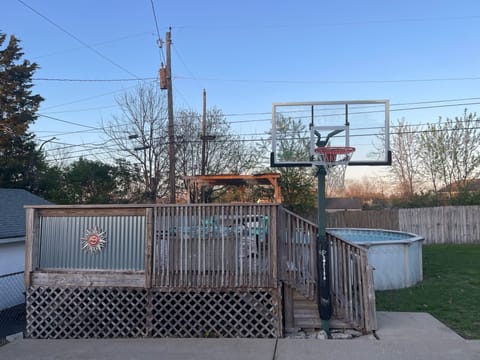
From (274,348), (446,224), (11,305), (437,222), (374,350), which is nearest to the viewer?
(374,350)

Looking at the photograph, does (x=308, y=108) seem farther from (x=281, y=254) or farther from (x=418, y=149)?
(x=418, y=149)

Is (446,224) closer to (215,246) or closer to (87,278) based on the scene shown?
(215,246)

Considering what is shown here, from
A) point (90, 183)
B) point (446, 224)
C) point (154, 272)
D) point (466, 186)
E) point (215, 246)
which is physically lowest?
point (446, 224)

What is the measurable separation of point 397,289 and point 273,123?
200 inches

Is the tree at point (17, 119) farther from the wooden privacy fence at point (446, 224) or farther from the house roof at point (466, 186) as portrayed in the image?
the house roof at point (466, 186)

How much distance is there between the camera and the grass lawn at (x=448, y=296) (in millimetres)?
5988

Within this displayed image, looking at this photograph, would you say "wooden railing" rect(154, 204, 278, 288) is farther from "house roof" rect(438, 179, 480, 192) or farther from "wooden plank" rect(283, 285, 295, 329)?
"house roof" rect(438, 179, 480, 192)

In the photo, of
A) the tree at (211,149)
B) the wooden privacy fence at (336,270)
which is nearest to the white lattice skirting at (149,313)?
the wooden privacy fence at (336,270)

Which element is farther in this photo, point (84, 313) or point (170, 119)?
point (170, 119)

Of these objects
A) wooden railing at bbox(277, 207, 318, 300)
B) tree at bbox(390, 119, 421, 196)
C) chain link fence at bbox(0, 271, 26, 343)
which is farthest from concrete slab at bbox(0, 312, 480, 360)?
tree at bbox(390, 119, 421, 196)

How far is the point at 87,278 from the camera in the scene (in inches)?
237

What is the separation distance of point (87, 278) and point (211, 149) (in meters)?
14.9

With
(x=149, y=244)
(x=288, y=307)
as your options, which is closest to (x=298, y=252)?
(x=288, y=307)

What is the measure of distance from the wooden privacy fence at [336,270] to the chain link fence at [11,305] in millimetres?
5102
